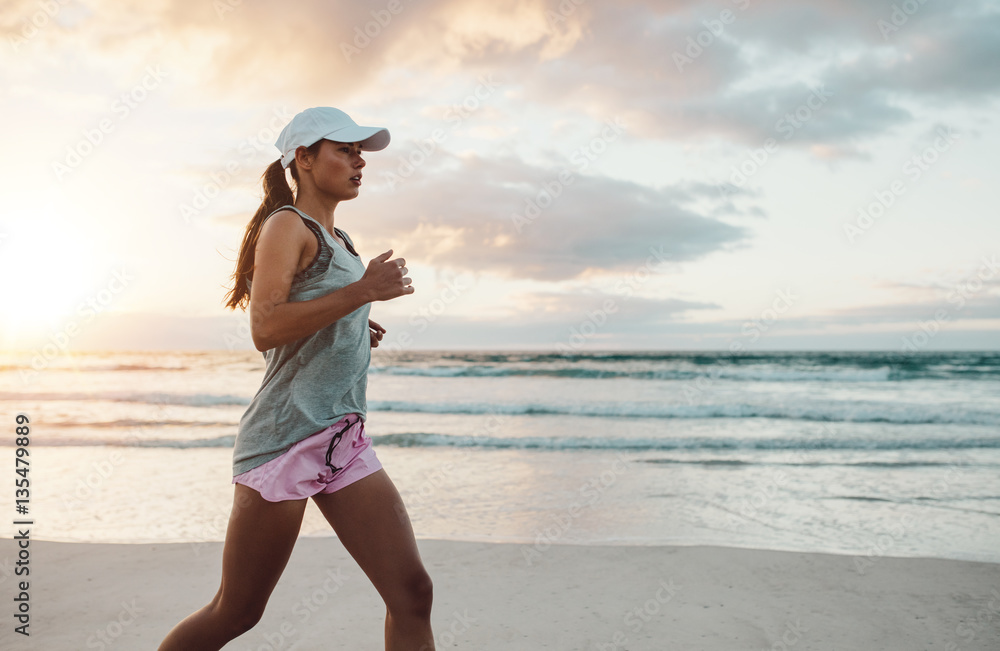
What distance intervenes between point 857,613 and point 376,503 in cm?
287

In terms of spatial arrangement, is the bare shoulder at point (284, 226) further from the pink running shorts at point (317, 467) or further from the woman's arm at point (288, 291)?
the pink running shorts at point (317, 467)

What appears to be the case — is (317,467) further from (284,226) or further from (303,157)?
(303,157)

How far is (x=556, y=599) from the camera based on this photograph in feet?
12.3

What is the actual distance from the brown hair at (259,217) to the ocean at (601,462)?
10.7 feet

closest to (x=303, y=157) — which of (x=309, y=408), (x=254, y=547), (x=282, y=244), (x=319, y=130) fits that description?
(x=319, y=130)

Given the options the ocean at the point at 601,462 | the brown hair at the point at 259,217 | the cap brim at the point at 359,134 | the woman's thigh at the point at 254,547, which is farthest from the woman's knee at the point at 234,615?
the ocean at the point at 601,462

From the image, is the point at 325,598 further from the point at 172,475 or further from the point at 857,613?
the point at 172,475

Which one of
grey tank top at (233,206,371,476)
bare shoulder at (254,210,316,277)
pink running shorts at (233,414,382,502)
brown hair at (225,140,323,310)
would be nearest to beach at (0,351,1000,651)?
pink running shorts at (233,414,382,502)

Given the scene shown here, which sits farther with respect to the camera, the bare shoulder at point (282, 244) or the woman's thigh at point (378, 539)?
the woman's thigh at point (378, 539)

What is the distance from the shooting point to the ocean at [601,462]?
535cm

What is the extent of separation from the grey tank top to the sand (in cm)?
176

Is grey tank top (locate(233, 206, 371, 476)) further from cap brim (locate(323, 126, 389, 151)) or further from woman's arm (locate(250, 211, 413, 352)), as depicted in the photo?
cap brim (locate(323, 126, 389, 151))

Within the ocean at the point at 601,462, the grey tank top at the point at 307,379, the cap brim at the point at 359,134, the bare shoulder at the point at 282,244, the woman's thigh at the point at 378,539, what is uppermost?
the cap brim at the point at 359,134

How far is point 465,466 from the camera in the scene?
321 inches
